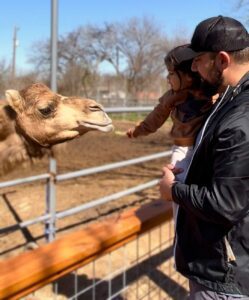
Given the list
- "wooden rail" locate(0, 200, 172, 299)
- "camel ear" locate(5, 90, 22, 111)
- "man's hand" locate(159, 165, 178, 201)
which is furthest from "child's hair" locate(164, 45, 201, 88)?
→ "camel ear" locate(5, 90, 22, 111)

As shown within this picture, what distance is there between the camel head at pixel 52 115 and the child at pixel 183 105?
47cm

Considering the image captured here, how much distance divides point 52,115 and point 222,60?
1208 millimetres

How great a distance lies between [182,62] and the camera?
1962 mm

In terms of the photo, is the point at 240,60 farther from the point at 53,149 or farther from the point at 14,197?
the point at 14,197

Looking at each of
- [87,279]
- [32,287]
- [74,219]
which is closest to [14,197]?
[74,219]

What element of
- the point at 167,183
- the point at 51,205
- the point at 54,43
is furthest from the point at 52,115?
the point at 51,205

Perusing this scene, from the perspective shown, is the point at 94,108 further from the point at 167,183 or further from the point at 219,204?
the point at 219,204

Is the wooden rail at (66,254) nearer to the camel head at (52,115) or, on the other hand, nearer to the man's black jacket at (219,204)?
the man's black jacket at (219,204)

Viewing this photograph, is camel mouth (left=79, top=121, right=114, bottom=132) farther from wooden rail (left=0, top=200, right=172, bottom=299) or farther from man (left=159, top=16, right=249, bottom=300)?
man (left=159, top=16, right=249, bottom=300)

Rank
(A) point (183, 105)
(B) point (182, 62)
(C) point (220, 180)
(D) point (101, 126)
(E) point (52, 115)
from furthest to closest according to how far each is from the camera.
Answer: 1. (E) point (52, 115)
2. (D) point (101, 126)
3. (A) point (183, 105)
4. (B) point (182, 62)
5. (C) point (220, 180)

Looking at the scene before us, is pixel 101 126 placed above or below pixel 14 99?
below

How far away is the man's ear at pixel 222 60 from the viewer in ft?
5.36

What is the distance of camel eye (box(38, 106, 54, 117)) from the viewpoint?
2.60 m

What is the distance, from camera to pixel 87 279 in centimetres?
382
